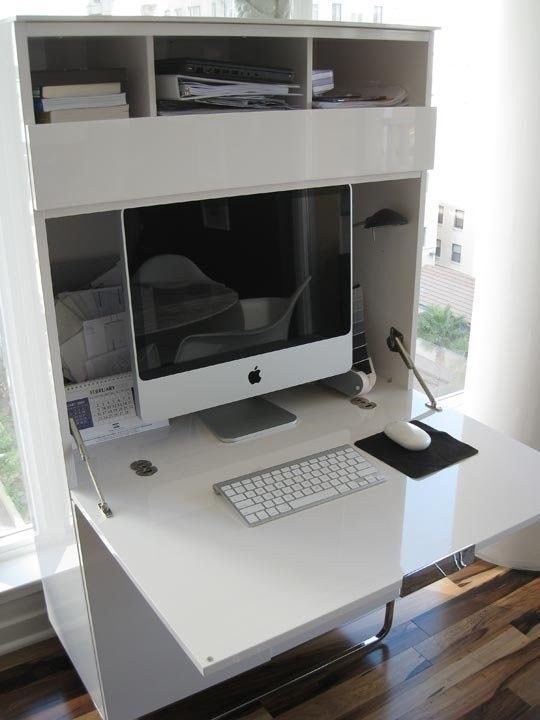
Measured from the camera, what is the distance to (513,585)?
86.4 inches

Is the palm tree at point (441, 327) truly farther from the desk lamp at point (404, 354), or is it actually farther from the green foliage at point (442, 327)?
the desk lamp at point (404, 354)

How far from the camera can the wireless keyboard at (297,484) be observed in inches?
50.8

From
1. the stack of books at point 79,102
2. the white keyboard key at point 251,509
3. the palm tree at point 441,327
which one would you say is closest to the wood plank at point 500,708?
the white keyboard key at point 251,509

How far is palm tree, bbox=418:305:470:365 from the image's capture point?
258 cm

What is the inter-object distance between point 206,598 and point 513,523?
0.56 metres

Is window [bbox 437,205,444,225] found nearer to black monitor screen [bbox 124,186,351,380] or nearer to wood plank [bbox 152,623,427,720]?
black monitor screen [bbox 124,186,351,380]

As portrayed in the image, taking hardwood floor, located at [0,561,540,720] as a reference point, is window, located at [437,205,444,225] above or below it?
above

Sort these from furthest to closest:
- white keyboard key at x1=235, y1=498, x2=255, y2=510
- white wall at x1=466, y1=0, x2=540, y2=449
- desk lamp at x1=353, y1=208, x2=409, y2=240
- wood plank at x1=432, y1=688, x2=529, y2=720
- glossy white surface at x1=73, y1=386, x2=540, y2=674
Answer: white wall at x1=466, y1=0, x2=540, y2=449
wood plank at x1=432, y1=688, x2=529, y2=720
desk lamp at x1=353, y1=208, x2=409, y2=240
white keyboard key at x1=235, y1=498, x2=255, y2=510
glossy white surface at x1=73, y1=386, x2=540, y2=674

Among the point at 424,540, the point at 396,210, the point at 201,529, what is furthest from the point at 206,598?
the point at 396,210

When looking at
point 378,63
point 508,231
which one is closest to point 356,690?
point 508,231

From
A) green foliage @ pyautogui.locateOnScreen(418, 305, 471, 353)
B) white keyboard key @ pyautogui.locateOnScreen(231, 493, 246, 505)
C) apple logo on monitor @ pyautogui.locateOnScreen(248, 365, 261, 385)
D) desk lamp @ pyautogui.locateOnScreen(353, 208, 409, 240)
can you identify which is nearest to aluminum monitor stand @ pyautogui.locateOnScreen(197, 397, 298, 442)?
apple logo on monitor @ pyautogui.locateOnScreen(248, 365, 261, 385)

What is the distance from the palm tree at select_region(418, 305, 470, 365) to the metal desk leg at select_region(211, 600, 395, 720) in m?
1.01

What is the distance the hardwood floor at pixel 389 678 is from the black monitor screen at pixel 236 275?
0.91 metres

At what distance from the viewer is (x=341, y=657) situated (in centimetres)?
191
